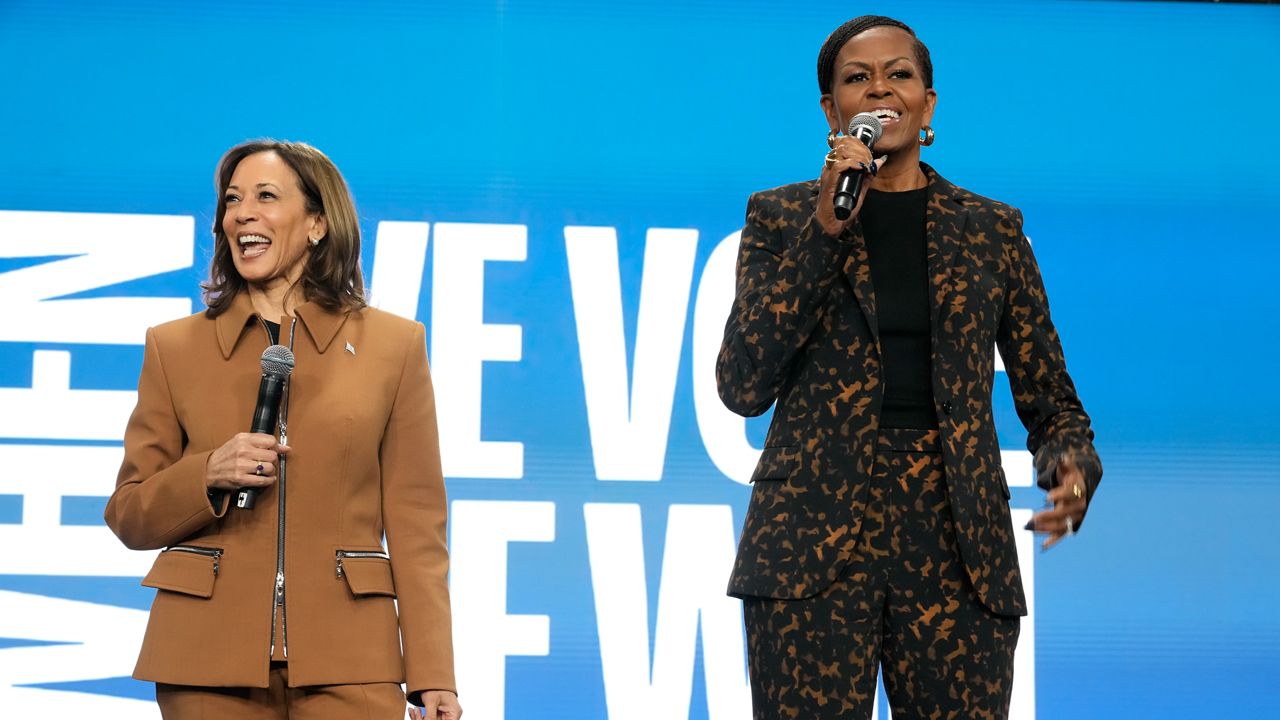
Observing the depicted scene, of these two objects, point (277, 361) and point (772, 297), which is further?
point (277, 361)

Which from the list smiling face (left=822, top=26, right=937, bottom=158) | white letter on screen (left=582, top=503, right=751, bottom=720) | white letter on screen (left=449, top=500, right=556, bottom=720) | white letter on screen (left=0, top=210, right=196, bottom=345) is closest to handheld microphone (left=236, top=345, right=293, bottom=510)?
smiling face (left=822, top=26, right=937, bottom=158)

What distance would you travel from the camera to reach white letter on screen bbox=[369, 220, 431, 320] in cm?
365

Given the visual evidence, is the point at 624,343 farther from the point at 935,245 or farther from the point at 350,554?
the point at 935,245

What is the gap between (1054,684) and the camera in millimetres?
3656

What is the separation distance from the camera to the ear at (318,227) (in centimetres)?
225

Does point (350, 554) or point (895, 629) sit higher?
point (350, 554)

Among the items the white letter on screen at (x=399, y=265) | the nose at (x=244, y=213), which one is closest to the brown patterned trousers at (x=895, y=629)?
the nose at (x=244, y=213)

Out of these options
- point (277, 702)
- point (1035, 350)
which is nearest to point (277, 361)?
point (277, 702)

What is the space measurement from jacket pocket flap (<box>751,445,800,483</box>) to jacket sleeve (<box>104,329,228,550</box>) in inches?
29.9

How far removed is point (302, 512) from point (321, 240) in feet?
1.57

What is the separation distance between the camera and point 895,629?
1764 mm

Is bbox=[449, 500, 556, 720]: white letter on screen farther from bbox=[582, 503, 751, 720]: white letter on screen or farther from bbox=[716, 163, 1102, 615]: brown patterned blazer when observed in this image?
bbox=[716, 163, 1102, 615]: brown patterned blazer

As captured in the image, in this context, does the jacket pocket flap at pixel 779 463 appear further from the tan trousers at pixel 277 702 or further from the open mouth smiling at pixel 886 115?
the tan trousers at pixel 277 702

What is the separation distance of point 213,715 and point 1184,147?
3078mm
